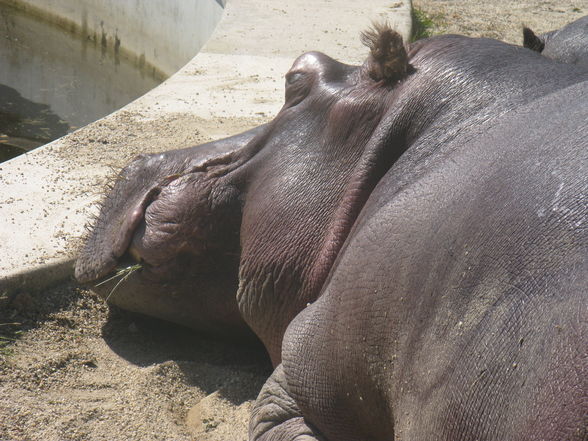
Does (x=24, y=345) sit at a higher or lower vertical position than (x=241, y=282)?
lower

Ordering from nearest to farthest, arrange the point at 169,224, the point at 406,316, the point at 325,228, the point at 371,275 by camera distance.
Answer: the point at 406,316
the point at 371,275
the point at 325,228
the point at 169,224

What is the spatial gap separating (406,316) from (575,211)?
392 mm

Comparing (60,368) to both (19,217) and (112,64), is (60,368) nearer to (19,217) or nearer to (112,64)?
(19,217)

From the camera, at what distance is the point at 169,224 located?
2615 mm

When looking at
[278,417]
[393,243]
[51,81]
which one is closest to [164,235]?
[278,417]

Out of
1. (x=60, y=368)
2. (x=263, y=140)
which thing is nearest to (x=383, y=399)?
(x=263, y=140)

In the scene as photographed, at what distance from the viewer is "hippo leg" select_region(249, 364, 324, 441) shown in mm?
2057

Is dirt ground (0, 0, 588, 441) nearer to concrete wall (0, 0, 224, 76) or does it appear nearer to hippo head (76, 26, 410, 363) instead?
hippo head (76, 26, 410, 363)

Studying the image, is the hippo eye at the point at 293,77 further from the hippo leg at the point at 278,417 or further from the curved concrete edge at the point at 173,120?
the curved concrete edge at the point at 173,120

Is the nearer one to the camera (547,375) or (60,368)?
(547,375)

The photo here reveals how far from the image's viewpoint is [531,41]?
3289 mm

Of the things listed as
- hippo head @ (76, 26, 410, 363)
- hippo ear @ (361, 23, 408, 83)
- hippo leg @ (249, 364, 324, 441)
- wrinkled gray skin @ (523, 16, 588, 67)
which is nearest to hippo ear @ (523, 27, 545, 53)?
wrinkled gray skin @ (523, 16, 588, 67)

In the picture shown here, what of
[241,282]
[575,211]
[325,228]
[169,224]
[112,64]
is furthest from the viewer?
[112,64]

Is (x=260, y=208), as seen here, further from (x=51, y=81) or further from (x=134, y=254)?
(x=51, y=81)
